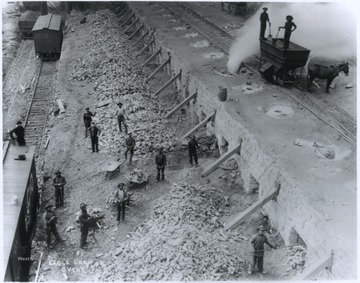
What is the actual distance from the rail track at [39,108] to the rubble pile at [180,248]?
8695mm

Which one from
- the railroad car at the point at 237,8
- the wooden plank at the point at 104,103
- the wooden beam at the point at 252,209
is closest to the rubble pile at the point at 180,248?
the wooden beam at the point at 252,209

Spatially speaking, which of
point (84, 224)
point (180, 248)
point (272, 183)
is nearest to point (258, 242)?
point (180, 248)

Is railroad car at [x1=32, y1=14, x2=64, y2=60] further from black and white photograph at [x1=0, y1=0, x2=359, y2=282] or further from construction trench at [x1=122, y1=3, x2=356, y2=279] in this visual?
construction trench at [x1=122, y1=3, x2=356, y2=279]

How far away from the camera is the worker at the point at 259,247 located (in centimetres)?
954

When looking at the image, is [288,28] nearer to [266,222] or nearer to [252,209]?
[266,222]

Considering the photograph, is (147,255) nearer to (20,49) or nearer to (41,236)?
(41,236)

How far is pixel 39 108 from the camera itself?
21.3 meters

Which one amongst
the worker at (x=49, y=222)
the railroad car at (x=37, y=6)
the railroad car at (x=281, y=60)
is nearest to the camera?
the worker at (x=49, y=222)

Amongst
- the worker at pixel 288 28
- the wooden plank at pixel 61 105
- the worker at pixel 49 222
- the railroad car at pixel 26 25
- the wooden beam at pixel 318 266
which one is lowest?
the wooden plank at pixel 61 105

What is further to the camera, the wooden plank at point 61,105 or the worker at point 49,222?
the wooden plank at point 61,105

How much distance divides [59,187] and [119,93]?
822 centimetres

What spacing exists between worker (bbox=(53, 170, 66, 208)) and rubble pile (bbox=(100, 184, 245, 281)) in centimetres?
320

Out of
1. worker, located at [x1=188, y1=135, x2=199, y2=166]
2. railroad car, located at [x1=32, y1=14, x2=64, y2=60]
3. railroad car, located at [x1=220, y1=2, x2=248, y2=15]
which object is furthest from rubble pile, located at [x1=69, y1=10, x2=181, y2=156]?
railroad car, located at [x1=220, y1=2, x2=248, y2=15]

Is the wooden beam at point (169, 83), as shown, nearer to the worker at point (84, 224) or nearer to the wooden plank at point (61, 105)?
the wooden plank at point (61, 105)
